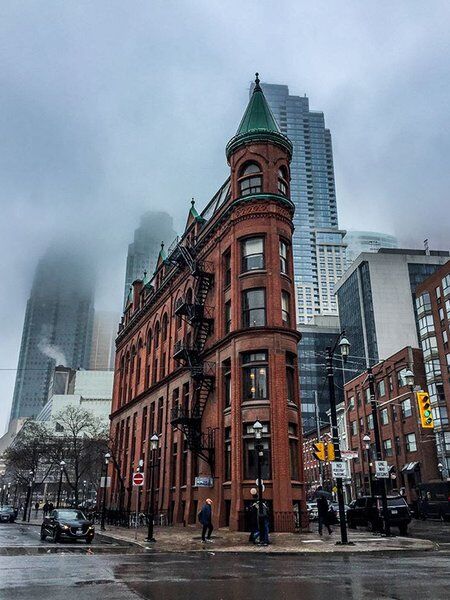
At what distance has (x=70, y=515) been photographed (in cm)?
2728

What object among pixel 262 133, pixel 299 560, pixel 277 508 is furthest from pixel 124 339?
pixel 299 560

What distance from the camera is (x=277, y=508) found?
28.9 m

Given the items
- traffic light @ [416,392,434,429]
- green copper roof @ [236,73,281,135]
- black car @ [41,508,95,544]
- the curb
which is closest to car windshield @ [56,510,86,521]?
black car @ [41,508,95,544]

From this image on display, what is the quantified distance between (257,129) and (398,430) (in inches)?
1950

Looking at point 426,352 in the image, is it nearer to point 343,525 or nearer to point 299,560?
point 343,525

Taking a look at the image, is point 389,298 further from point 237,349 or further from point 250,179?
point 237,349

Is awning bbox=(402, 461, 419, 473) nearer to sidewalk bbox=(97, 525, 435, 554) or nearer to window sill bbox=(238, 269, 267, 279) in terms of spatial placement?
sidewalk bbox=(97, 525, 435, 554)

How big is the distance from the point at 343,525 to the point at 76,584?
14.0 meters

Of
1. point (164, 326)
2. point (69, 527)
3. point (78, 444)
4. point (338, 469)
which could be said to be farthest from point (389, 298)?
point (69, 527)

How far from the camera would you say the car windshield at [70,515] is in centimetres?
2686

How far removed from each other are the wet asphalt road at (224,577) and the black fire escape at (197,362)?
16.4 metres

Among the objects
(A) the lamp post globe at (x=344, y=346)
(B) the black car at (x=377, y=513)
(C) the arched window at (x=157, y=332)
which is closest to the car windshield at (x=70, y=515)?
(A) the lamp post globe at (x=344, y=346)

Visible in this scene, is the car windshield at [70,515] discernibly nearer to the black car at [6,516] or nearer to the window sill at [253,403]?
the window sill at [253,403]

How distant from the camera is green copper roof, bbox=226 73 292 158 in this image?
3716cm
